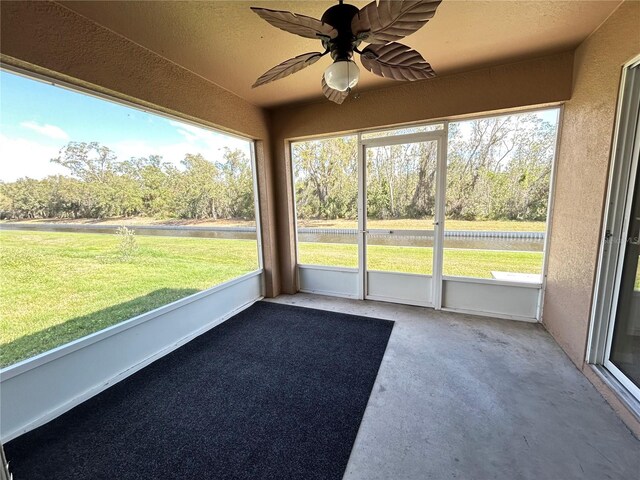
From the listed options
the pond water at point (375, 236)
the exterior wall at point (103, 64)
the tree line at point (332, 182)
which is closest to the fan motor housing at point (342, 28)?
the exterior wall at point (103, 64)

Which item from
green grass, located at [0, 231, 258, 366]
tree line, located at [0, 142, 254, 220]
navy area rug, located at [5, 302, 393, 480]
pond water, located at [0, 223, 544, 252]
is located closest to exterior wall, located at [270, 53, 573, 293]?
pond water, located at [0, 223, 544, 252]

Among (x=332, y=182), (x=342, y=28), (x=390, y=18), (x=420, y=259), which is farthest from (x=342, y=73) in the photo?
(x=420, y=259)

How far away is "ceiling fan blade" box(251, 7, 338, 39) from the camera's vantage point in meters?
1.17

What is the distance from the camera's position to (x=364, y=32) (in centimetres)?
127

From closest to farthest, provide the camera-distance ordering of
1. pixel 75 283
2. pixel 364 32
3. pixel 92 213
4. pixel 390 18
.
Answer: pixel 390 18 < pixel 364 32 < pixel 75 283 < pixel 92 213

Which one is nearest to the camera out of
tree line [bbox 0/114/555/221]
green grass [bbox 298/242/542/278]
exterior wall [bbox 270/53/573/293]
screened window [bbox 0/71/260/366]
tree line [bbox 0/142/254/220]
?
screened window [bbox 0/71/260/366]

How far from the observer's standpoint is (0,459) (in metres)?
1.10

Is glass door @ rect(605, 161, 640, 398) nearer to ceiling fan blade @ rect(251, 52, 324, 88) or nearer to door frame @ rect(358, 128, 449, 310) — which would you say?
door frame @ rect(358, 128, 449, 310)

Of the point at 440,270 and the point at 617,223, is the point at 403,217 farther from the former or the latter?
the point at 617,223

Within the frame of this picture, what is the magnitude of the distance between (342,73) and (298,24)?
28cm

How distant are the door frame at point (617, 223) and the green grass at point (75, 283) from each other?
337 cm

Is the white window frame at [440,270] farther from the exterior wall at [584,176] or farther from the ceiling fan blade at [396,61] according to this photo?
the ceiling fan blade at [396,61]

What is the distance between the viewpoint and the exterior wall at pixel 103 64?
1.53 metres

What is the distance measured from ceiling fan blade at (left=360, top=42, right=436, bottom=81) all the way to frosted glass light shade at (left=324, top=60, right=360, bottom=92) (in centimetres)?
18
